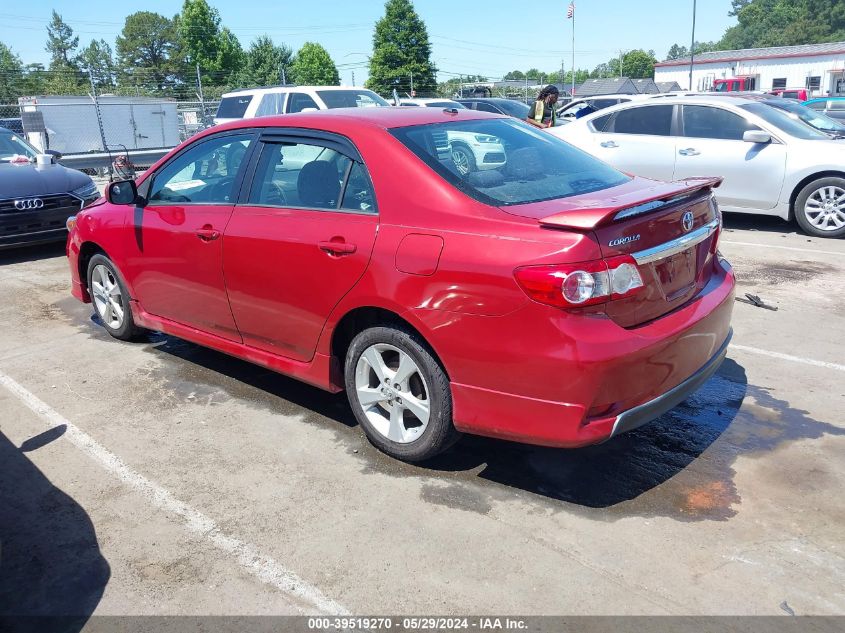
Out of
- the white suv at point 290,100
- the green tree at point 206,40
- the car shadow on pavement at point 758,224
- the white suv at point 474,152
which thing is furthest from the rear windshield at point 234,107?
the green tree at point 206,40

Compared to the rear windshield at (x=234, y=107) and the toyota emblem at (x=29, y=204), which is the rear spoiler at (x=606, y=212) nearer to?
the toyota emblem at (x=29, y=204)

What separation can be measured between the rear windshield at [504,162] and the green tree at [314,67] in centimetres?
8145

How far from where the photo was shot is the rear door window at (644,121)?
948cm

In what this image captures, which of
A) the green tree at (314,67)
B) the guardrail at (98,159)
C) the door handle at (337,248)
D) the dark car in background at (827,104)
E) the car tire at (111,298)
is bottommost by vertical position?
the car tire at (111,298)

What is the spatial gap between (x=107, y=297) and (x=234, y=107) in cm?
947

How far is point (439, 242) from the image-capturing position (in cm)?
326

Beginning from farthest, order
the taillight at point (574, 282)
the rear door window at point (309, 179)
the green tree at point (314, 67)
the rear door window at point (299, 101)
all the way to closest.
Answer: the green tree at point (314, 67)
the rear door window at point (299, 101)
the rear door window at point (309, 179)
the taillight at point (574, 282)

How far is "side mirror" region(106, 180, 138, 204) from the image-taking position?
4945 millimetres

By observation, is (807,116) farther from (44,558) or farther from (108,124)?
(108,124)

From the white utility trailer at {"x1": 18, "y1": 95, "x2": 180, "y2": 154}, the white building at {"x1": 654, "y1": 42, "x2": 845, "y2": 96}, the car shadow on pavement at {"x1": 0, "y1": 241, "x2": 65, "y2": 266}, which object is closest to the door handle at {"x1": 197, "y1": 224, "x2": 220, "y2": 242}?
the car shadow on pavement at {"x1": 0, "y1": 241, "x2": 65, "y2": 266}

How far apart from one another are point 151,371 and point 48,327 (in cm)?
177

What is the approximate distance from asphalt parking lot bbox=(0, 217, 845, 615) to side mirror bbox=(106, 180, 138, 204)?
1200mm

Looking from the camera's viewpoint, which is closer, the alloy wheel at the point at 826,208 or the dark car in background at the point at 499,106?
the alloy wheel at the point at 826,208

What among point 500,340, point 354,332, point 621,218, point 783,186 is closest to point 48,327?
point 354,332
